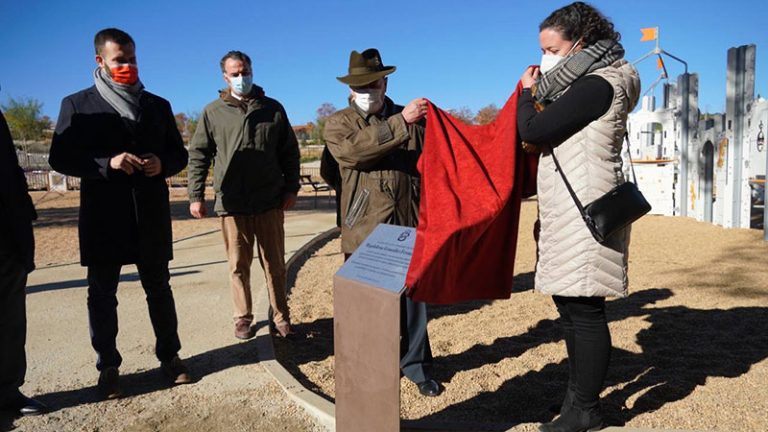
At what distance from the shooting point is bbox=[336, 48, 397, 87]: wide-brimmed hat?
3379mm

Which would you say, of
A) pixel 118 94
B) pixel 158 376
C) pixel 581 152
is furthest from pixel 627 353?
pixel 118 94

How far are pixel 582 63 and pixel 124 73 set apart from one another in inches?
105

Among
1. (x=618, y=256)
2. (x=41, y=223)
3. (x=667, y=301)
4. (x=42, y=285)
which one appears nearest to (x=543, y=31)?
(x=618, y=256)

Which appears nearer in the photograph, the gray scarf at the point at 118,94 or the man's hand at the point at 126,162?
the man's hand at the point at 126,162

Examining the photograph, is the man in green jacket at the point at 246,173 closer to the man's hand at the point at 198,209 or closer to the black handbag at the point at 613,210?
the man's hand at the point at 198,209

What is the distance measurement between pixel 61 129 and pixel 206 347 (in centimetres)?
195

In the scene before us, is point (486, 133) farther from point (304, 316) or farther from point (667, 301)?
point (667, 301)

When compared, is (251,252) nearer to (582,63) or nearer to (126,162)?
(126,162)

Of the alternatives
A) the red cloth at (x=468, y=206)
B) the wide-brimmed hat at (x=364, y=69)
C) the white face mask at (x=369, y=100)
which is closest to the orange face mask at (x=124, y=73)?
the wide-brimmed hat at (x=364, y=69)

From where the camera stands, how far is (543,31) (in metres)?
2.54

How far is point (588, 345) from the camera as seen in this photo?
2619 millimetres

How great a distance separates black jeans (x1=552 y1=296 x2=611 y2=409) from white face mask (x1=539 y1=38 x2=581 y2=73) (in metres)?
1.09

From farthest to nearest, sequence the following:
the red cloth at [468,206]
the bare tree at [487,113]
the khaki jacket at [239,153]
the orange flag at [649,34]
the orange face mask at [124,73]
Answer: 1. the bare tree at [487,113]
2. the orange flag at [649,34]
3. the khaki jacket at [239,153]
4. the orange face mask at [124,73]
5. the red cloth at [468,206]

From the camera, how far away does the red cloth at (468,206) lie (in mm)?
2500
